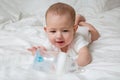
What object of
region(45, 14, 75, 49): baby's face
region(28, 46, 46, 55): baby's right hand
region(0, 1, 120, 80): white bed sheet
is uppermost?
region(45, 14, 75, 49): baby's face

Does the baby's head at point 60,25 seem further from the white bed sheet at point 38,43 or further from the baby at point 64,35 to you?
the white bed sheet at point 38,43

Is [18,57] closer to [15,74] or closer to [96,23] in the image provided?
[15,74]

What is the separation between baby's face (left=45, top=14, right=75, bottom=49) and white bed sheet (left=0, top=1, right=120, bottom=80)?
140mm

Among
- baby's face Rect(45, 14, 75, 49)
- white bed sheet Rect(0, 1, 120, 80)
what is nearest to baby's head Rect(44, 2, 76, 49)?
baby's face Rect(45, 14, 75, 49)

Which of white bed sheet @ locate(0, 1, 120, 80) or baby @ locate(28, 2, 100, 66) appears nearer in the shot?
white bed sheet @ locate(0, 1, 120, 80)

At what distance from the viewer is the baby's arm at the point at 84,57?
→ 1.07 m

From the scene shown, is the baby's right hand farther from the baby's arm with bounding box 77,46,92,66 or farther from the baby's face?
the baby's arm with bounding box 77,46,92,66

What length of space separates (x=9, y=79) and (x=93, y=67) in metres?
0.35

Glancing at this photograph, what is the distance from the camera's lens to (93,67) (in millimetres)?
1029

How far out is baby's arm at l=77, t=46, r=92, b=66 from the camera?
1.07 metres

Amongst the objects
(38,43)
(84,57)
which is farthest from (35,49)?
(84,57)

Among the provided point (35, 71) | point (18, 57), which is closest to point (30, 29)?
point (18, 57)

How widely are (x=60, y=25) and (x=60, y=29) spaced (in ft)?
0.06

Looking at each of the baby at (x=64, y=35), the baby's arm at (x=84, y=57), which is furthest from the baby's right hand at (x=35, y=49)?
the baby's arm at (x=84, y=57)
